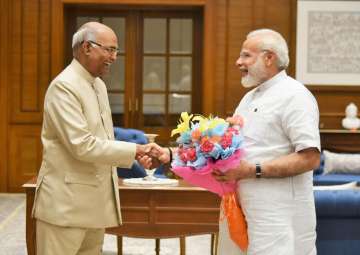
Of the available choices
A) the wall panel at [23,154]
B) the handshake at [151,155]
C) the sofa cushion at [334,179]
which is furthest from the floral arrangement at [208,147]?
the wall panel at [23,154]

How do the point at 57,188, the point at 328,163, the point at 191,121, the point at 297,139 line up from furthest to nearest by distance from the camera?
the point at 328,163, the point at 57,188, the point at 191,121, the point at 297,139

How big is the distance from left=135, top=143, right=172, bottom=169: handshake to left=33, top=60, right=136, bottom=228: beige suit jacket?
23 centimetres

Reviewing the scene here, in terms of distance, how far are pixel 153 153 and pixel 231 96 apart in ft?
16.2

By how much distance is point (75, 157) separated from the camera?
10.0ft

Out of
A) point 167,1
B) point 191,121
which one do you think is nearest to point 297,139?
point 191,121

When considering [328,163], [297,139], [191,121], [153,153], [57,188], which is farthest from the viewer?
[328,163]

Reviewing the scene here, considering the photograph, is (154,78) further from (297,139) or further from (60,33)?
(297,139)

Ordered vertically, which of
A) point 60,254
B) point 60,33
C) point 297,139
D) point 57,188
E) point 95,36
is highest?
point 60,33

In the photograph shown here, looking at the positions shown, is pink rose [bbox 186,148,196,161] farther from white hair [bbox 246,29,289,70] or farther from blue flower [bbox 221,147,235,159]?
white hair [bbox 246,29,289,70]

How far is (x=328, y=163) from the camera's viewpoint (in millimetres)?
7730

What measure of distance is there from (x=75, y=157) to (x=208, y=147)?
75cm

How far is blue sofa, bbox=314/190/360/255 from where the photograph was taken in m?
3.64

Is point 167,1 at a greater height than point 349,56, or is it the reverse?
point 167,1

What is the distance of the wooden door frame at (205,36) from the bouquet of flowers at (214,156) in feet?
18.0
